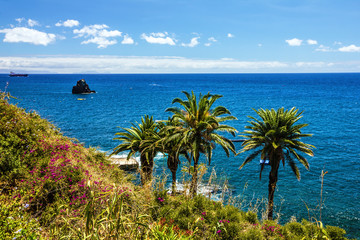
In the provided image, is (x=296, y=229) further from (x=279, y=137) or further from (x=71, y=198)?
(x=279, y=137)

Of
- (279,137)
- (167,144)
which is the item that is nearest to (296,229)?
(279,137)

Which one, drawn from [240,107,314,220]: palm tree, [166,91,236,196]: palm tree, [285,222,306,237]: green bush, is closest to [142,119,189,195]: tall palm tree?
[166,91,236,196]: palm tree

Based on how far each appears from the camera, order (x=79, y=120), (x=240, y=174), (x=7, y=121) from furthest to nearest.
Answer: (x=79, y=120) → (x=240, y=174) → (x=7, y=121)

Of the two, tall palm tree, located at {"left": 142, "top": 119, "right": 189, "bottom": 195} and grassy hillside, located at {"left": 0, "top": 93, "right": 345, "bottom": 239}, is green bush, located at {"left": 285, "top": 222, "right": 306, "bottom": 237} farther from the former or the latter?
tall palm tree, located at {"left": 142, "top": 119, "right": 189, "bottom": 195}

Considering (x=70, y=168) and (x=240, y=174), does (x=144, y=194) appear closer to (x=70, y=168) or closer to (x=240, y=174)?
(x=70, y=168)

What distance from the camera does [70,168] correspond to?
12.3m

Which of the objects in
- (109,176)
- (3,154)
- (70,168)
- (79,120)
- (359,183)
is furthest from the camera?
(79,120)

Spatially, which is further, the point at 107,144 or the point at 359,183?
the point at 107,144

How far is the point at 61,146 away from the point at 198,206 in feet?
28.1

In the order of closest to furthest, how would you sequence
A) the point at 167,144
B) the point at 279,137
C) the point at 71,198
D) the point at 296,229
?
the point at 71,198 < the point at 296,229 < the point at 279,137 < the point at 167,144

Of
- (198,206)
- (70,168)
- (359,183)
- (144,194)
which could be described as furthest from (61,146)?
(359,183)

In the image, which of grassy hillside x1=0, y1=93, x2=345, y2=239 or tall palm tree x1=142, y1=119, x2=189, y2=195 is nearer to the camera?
grassy hillside x1=0, y1=93, x2=345, y2=239

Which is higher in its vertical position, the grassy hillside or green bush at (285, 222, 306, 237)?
the grassy hillside

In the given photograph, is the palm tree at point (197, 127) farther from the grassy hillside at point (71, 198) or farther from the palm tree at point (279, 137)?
the grassy hillside at point (71, 198)
